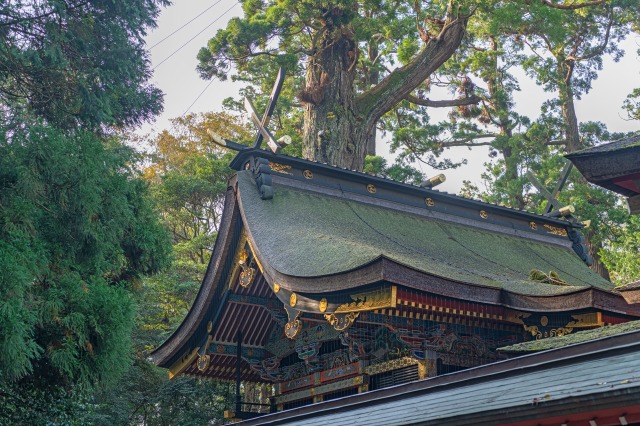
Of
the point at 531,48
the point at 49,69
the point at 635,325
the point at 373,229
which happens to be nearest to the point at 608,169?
the point at 635,325

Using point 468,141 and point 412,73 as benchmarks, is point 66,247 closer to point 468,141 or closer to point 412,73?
point 412,73

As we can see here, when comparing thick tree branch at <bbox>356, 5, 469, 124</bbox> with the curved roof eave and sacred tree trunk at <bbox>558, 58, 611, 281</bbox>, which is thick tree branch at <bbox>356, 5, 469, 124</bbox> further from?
the curved roof eave

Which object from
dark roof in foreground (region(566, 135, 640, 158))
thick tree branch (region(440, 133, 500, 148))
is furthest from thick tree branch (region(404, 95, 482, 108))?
dark roof in foreground (region(566, 135, 640, 158))

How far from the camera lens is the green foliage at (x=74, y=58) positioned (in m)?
11.5

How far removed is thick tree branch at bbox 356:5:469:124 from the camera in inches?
832

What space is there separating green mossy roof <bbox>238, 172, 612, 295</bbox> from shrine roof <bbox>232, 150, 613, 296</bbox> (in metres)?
0.02

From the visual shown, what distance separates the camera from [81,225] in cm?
1077

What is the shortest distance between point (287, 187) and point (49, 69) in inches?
165

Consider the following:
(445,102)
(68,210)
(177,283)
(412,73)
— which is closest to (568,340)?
(68,210)

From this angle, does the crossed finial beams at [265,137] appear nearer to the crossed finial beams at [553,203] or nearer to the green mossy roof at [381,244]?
the green mossy roof at [381,244]

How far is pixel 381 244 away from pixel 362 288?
260cm

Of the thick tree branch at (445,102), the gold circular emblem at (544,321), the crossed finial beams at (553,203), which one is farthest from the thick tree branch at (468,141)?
the gold circular emblem at (544,321)

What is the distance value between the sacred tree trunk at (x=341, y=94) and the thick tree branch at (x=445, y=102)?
4.14 meters

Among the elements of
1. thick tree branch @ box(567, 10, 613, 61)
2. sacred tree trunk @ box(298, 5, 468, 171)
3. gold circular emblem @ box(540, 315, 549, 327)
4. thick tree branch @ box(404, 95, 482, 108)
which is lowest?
gold circular emblem @ box(540, 315, 549, 327)
